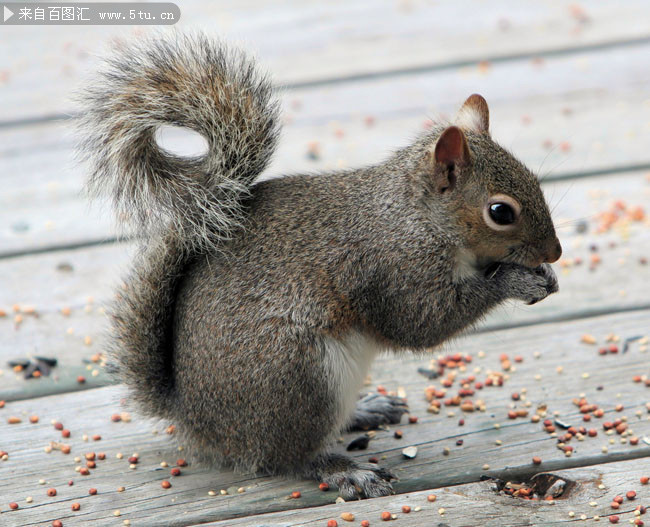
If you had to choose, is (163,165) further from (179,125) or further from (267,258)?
(267,258)

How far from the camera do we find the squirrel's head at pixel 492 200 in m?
1.88

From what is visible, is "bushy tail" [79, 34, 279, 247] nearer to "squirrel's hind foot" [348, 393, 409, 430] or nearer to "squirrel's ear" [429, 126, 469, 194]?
"squirrel's ear" [429, 126, 469, 194]

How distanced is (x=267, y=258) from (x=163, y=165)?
0.87 ft

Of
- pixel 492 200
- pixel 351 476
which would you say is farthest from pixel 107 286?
pixel 492 200

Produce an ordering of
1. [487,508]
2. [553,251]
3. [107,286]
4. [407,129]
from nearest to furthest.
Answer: [487,508] → [553,251] → [107,286] → [407,129]

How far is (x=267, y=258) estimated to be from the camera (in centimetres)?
183

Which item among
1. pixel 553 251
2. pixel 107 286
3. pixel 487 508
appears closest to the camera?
pixel 487 508

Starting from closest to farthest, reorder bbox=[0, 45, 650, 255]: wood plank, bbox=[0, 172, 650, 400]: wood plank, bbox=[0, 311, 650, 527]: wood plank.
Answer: bbox=[0, 311, 650, 527]: wood plank
bbox=[0, 172, 650, 400]: wood plank
bbox=[0, 45, 650, 255]: wood plank

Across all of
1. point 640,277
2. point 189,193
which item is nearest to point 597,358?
point 640,277

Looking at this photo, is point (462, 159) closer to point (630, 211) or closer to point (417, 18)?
point (630, 211)

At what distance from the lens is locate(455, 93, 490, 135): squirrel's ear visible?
2.04m

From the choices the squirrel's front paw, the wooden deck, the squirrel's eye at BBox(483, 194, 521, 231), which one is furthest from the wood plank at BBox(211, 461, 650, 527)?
the squirrel's eye at BBox(483, 194, 521, 231)

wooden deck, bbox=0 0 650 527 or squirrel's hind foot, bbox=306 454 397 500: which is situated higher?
wooden deck, bbox=0 0 650 527

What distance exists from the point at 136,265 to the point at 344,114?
1.65 metres
